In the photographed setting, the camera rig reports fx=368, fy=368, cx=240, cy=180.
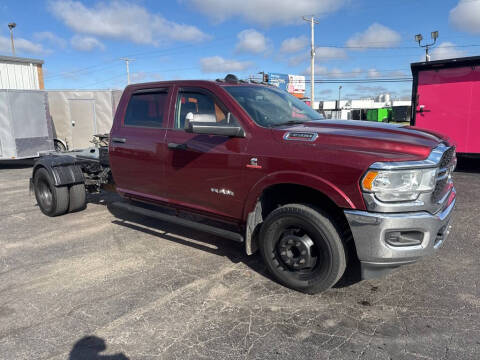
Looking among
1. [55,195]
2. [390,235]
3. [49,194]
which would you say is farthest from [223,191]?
[49,194]

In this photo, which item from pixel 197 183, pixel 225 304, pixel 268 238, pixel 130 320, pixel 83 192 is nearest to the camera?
pixel 130 320

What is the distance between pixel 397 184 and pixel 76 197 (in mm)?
5344

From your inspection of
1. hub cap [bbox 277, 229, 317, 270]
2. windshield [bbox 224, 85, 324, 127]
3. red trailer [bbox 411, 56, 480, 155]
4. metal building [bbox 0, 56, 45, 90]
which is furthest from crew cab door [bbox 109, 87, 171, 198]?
metal building [bbox 0, 56, 45, 90]

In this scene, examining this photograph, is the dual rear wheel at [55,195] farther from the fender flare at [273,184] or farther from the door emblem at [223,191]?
the fender flare at [273,184]

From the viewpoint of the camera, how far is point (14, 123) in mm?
12570

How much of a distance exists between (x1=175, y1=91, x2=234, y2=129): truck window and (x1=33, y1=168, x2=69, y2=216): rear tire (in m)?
2.97

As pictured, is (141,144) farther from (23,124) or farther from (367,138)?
(23,124)

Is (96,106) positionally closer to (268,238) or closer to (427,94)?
(427,94)

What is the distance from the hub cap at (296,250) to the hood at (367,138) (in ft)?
2.83

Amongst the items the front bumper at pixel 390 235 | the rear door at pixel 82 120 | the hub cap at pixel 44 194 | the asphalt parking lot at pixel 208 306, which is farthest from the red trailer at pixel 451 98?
the rear door at pixel 82 120

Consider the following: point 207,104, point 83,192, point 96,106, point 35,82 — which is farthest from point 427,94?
point 35,82

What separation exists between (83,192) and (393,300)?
5.23m

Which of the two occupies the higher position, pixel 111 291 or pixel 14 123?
pixel 14 123

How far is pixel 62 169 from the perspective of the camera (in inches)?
243
